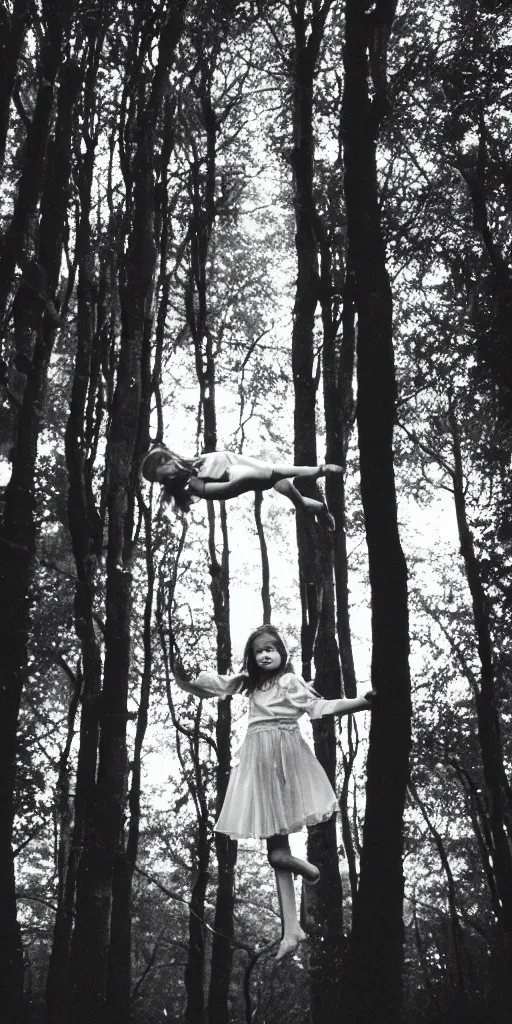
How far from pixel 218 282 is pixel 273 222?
1817mm

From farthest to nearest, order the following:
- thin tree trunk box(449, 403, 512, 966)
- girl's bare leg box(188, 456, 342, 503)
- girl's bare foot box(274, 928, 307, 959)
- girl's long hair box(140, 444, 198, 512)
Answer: thin tree trunk box(449, 403, 512, 966), girl's long hair box(140, 444, 198, 512), girl's bare leg box(188, 456, 342, 503), girl's bare foot box(274, 928, 307, 959)

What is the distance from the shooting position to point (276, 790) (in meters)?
4.47

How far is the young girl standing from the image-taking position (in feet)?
14.4

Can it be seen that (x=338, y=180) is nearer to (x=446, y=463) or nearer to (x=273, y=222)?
(x=273, y=222)

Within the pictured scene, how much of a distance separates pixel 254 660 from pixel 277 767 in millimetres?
615

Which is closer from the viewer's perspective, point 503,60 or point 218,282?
point 503,60

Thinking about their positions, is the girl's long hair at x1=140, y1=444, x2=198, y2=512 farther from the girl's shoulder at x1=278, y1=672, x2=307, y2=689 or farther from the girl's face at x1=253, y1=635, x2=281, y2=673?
the girl's shoulder at x1=278, y1=672, x2=307, y2=689

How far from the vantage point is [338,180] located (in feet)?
40.6

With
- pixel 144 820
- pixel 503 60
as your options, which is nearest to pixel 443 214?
pixel 503 60

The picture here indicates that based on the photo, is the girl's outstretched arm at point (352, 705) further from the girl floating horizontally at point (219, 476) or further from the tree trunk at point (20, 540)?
the tree trunk at point (20, 540)

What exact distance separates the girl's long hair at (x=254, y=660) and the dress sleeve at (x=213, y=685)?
97 mm

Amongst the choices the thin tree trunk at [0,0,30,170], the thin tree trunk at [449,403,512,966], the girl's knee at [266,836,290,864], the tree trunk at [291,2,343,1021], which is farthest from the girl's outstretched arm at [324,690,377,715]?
the thin tree trunk at [449,403,512,966]

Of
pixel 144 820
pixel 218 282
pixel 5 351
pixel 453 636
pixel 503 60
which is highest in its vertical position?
pixel 218 282

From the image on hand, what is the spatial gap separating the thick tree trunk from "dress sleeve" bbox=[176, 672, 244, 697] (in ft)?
2.55
